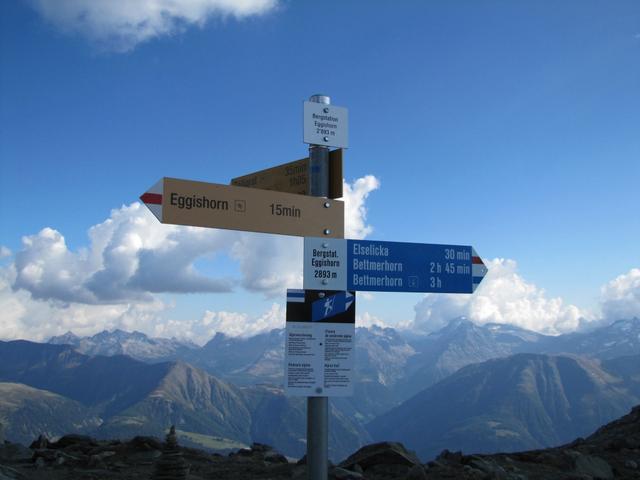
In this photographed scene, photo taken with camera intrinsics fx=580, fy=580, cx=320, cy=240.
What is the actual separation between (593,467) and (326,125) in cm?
1344

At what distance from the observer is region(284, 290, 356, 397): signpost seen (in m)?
8.73

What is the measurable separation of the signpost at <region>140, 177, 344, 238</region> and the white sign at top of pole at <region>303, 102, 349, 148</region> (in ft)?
3.17

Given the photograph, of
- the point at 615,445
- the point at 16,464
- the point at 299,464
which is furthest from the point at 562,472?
the point at 16,464

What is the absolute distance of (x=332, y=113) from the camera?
31.1 feet

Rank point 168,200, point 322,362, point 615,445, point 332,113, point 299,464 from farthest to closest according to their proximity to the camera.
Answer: point 615,445 < point 299,464 < point 332,113 < point 322,362 < point 168,200

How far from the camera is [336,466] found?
16.6 m

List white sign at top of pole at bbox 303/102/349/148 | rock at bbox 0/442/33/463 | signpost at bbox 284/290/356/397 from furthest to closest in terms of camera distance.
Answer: rock at bbox 0/442/33/463 → white sign at top of pole at bbox 303/102/349/148 → signpost at bbox 284/290/356/397

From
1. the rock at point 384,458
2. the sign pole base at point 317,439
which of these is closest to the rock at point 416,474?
the rock at point 384,458

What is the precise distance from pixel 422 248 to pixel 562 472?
10.7 metres

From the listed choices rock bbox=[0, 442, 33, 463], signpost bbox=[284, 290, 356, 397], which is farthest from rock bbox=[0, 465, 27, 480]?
signpost bbox=[284, 290, 356, 397]

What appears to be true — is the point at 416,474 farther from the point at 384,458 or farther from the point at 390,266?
the point at 390,266

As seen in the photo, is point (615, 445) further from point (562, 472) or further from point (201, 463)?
point (201, 463)

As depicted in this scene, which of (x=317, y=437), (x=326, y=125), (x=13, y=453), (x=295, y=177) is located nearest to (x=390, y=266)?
(x=295, y=177)

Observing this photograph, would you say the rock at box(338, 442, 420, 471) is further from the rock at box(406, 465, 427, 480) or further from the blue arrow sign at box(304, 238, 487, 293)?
the blue arrow sign at box(304, 238, 487, 293)
